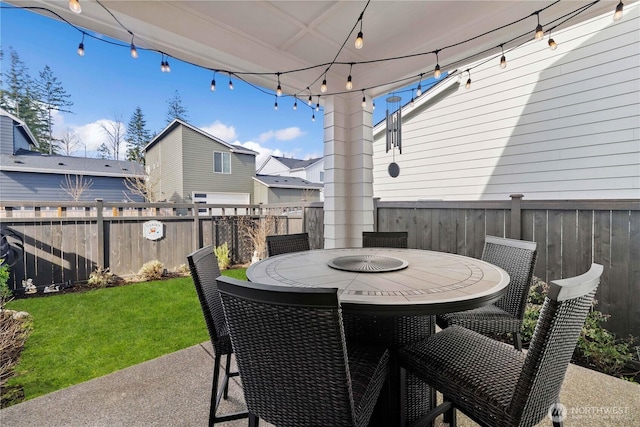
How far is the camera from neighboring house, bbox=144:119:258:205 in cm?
687

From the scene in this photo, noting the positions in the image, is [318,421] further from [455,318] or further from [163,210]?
[163,210]

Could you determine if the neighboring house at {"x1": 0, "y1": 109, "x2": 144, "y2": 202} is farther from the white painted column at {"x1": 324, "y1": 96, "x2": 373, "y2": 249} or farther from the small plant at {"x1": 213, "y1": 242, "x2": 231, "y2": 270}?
the white painted column at {"x1": 324, "y1": 96, "x2": 373, "y2": 249}

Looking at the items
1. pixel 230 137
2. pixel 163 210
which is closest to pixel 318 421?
pixel 163 210

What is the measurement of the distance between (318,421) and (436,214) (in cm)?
275

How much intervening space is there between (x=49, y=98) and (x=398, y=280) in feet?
15.3

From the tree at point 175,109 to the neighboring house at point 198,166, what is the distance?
0.43 m

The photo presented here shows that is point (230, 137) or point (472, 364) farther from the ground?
point (230, 137)

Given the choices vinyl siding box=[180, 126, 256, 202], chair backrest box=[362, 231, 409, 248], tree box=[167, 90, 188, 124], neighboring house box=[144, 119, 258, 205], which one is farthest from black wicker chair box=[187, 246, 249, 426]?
vinyl siding box=[180, 126, 256, 202]

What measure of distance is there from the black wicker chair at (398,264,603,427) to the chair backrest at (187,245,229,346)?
36.9 inches

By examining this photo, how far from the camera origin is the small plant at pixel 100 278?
3.62 metres

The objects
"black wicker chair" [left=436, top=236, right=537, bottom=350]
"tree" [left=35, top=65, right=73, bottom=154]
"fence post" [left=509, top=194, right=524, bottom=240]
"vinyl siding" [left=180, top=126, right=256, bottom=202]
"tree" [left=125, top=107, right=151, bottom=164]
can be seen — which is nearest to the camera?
"black wicker chair" [left=436, top=236, right=537, bottom=350]

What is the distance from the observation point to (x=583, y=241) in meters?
2.25

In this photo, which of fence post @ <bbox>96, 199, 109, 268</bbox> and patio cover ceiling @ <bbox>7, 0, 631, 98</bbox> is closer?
patio cover ceiling @ <bbox>7, 0, 631, 98</bbox>

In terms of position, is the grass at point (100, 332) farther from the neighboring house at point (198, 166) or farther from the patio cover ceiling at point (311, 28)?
the neighboring house at point (198, 166)
